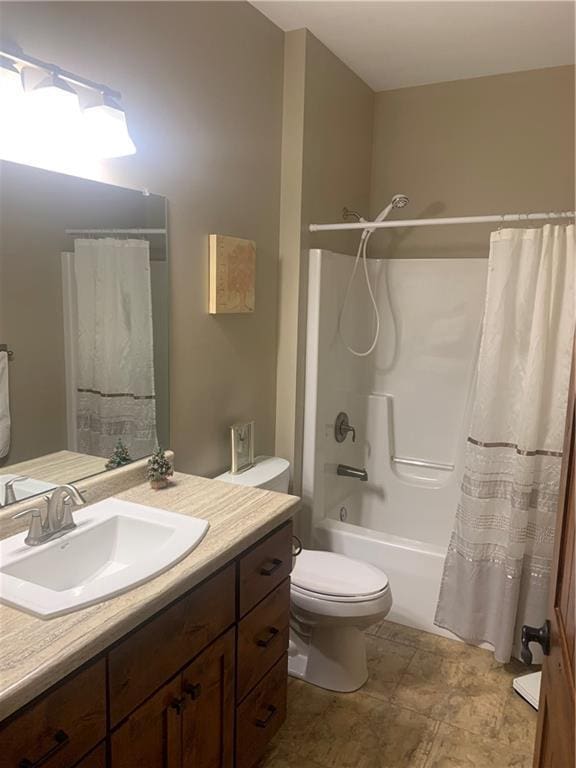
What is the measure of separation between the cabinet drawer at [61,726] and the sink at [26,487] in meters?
0.57

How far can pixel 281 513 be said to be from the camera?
166 cm

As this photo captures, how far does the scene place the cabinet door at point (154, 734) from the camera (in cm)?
117

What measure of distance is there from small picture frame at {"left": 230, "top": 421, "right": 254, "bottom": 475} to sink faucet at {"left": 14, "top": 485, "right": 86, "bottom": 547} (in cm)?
87

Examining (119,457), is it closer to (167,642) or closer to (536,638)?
(167,642)

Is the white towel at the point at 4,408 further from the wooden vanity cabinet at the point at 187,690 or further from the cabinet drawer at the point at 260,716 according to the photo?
the cabinet drawer at the point at 260,716

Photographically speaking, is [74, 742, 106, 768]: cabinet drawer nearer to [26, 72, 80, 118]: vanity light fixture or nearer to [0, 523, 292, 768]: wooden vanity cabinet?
[0, 523, 292, 768]: wooden vanity cabinet

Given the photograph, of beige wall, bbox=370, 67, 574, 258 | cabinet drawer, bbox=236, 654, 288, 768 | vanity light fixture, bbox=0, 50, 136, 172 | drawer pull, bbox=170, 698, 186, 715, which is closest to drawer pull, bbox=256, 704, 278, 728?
cabinet drawer, bbox=236, 654, 288, 768

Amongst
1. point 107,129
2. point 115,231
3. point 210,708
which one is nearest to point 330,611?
point 210,708

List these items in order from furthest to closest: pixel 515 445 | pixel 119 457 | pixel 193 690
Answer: pixel 515 445
pixel 119 457
pixel 193 690

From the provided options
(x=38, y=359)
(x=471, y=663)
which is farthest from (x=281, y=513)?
(x=471, y=663)

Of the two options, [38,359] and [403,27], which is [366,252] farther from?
[38,359]

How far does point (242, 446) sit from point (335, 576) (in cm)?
63

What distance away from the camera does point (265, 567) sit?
1.64 metres

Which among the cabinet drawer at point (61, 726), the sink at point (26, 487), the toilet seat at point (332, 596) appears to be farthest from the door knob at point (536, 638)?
the sink at point (26, 487)
